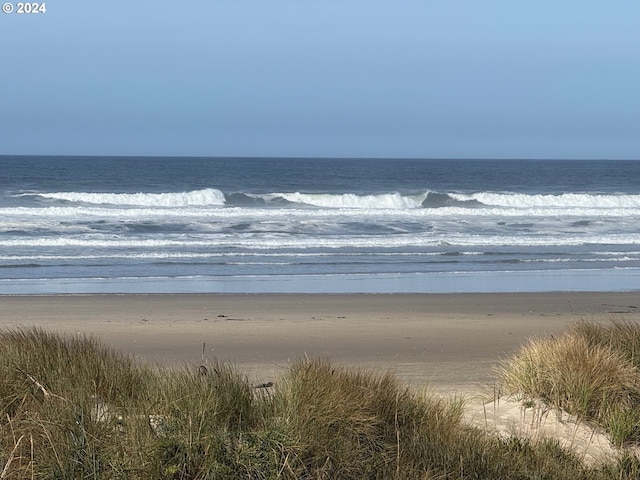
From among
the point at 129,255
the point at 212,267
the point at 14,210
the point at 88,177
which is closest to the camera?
the point at 212,267

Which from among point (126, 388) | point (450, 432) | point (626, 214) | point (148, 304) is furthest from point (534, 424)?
point (626, 214)

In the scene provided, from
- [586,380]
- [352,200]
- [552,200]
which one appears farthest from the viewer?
[552,200]

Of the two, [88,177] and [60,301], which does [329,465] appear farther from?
[88,177]

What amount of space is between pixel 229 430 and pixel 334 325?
7.29 metres

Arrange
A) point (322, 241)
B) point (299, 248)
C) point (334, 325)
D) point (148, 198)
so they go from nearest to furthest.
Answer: point (334, 325)
point (299, 248)
point (322, 241)
point (148, 198)

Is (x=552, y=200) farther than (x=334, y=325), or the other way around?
(x=552, y=200)

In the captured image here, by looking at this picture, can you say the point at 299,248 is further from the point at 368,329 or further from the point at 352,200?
the point at 352,200

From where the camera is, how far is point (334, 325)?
1148 centimetres

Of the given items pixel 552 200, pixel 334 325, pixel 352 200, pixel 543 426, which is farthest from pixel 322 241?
pixel 552 200

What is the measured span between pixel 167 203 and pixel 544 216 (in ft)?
65.4

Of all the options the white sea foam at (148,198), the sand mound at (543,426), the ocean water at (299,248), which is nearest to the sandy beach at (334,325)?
the sand mound at (543,426)

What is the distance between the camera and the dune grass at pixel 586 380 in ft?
17.8

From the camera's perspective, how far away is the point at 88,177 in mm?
64312

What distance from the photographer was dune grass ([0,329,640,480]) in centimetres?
384
